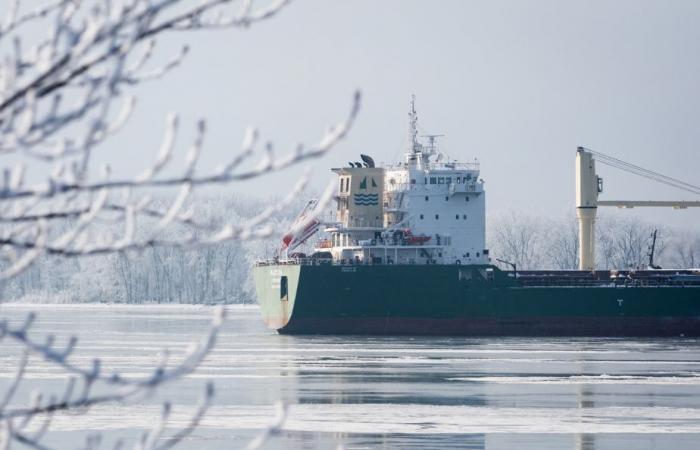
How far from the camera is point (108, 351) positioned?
130 ft

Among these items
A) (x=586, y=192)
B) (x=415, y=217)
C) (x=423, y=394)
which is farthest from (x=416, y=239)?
(x=423, y=394)

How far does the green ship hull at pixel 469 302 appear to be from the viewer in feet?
158

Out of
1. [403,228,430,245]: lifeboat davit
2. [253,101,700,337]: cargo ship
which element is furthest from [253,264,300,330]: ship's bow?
[403,228,430,245]: lifeboat davit

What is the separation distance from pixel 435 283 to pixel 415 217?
366 cm

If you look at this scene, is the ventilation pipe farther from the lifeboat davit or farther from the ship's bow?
the ship's bow

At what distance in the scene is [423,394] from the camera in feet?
83.6

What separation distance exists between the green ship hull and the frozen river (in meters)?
3.31

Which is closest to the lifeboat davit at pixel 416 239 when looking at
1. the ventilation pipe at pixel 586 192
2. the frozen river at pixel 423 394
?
the frozen river at pixel 423 394

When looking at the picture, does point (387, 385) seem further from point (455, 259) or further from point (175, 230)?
point (175, 230)

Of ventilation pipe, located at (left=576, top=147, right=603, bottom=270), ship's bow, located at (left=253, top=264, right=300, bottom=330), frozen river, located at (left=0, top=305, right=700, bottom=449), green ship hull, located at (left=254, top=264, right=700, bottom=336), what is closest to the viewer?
frozen river, located at (left=0, top=305, right=700, bottom=449)

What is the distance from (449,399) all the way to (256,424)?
17.1 feet

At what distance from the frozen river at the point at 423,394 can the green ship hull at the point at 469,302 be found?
130 inches

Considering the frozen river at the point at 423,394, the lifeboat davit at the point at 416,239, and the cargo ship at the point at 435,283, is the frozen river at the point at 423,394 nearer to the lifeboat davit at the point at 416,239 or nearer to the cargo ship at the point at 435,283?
the cargo ship at the point at 435,283

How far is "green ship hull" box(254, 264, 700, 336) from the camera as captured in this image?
48156 mm
